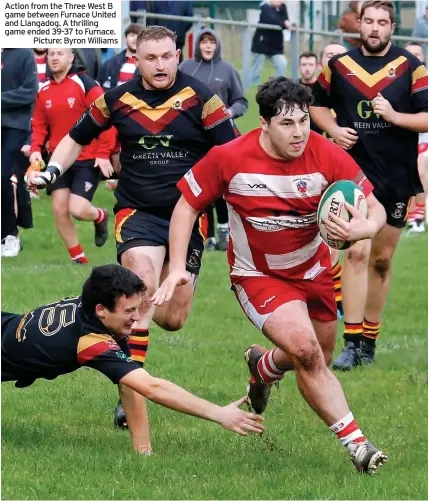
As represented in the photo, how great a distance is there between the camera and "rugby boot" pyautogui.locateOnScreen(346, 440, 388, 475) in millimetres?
6293

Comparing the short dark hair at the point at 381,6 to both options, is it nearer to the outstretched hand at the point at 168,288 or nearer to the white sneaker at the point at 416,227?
the outstretched hand at the point at 168,288

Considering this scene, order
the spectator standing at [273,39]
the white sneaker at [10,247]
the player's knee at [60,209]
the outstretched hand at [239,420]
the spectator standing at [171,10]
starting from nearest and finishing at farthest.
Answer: the outstretched hand at [239,420] < the player's knee at [60,209] < the white sneaker at [10,247] < the spectator standing at [171,10] < the spectator standing at [273,39]

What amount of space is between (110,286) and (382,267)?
374cm

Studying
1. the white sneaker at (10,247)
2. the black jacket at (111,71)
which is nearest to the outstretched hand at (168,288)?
the white sneaker at (10,247)

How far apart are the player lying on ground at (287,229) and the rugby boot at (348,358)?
2105 mm

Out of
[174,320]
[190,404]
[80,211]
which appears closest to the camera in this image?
[190,404]

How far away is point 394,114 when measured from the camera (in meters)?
9.10

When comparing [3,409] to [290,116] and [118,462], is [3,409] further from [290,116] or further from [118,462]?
[290,116]

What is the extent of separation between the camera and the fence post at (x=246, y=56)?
22797 millimetres

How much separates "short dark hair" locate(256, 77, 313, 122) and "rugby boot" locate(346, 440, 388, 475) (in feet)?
5.96

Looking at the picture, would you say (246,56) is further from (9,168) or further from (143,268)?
(143,268)

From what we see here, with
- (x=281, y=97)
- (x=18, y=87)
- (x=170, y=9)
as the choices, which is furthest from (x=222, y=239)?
(x=281, y=97)

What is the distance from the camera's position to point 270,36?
73.2ft

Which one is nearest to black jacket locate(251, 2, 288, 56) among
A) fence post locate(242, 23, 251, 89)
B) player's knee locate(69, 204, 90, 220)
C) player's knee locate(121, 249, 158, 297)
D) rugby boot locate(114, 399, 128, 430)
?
fence post locate(242, 23, 251, 89)
